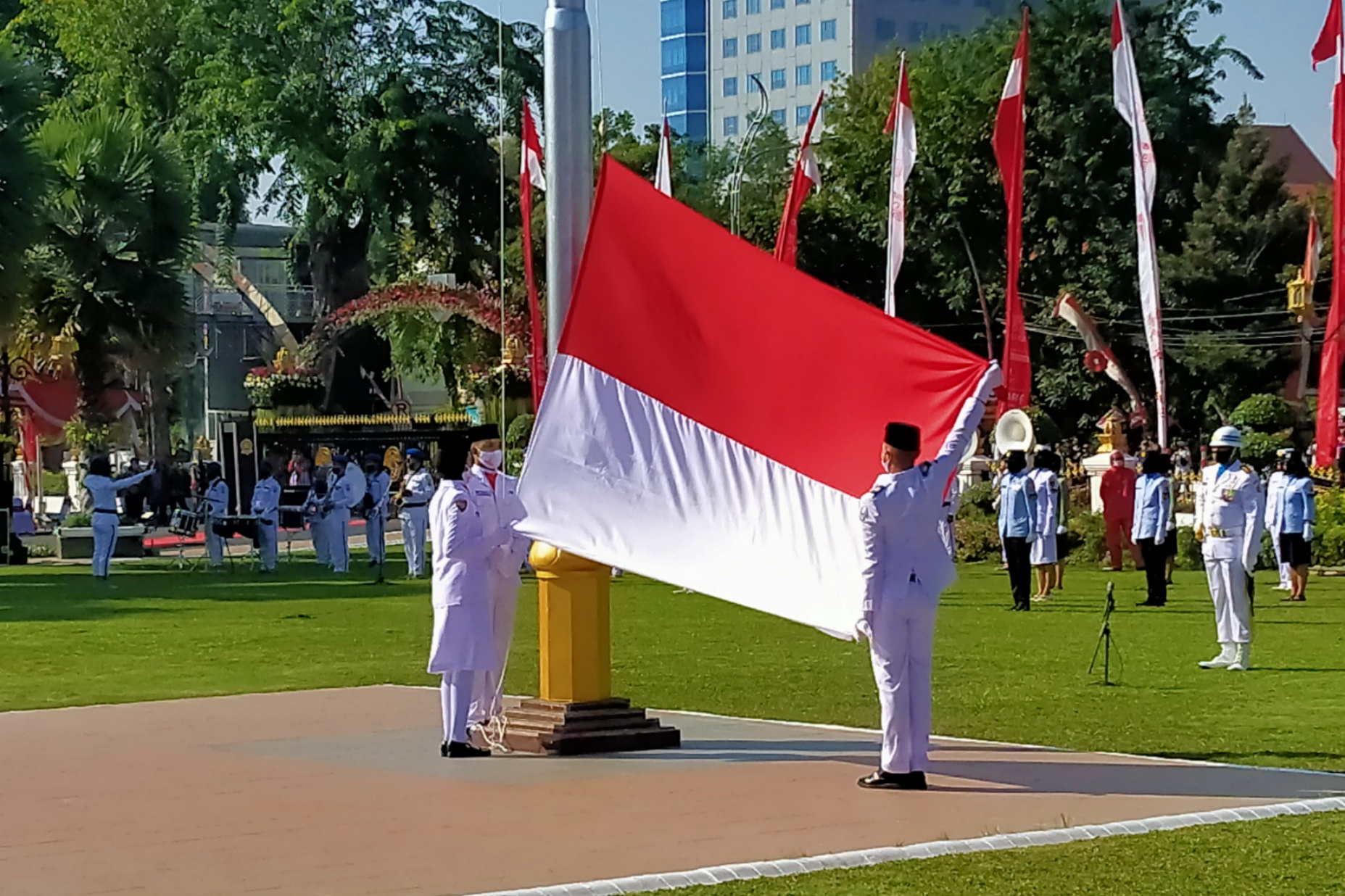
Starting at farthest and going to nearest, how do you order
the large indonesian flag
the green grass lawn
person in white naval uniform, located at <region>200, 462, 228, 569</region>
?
1. person in white naval uniform, located at <region>200, 462, 228, 569</region>
2. the large indonesian flag
3. the green grass lawn

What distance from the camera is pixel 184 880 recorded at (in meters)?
7.96

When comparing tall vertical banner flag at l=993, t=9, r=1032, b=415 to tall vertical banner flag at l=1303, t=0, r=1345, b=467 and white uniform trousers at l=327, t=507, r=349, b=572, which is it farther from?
white uniform trousers at l=327, t=507, r=349, b=572

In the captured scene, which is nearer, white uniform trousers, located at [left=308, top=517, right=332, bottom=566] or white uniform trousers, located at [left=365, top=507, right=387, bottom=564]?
white uniform trousers, located at [left=365, top=507, right=387, bottom=564]

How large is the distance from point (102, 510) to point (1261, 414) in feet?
69.5

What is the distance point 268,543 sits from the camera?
3238 centimetres

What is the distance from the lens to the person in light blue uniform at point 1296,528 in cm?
2469

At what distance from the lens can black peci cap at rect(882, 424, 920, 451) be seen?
1002cm

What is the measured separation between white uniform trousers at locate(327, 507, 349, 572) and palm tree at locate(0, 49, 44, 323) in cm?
577

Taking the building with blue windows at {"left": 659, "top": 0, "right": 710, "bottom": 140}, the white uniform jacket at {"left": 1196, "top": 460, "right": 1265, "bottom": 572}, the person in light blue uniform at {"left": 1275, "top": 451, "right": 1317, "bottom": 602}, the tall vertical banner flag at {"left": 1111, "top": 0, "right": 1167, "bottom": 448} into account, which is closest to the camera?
the white uniform jacket at {"left": 1196, "top": 460, "right": 1265, "bottom": 572}

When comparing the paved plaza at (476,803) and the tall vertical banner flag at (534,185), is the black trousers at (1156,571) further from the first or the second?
the paved plaza at (476,803)

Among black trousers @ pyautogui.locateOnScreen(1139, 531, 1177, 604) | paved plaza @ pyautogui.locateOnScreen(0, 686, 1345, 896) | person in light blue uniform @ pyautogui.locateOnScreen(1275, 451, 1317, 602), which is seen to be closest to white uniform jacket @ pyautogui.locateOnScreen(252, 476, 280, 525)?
black trousers @ pyautogui.locateOnScreen(1139, 531, 1177, 604)

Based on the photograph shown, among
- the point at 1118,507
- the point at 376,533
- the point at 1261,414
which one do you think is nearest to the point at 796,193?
the point at 1118,507

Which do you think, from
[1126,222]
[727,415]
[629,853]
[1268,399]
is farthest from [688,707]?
[1126,222]

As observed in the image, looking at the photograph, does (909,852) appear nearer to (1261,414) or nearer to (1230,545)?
(1230,545)
